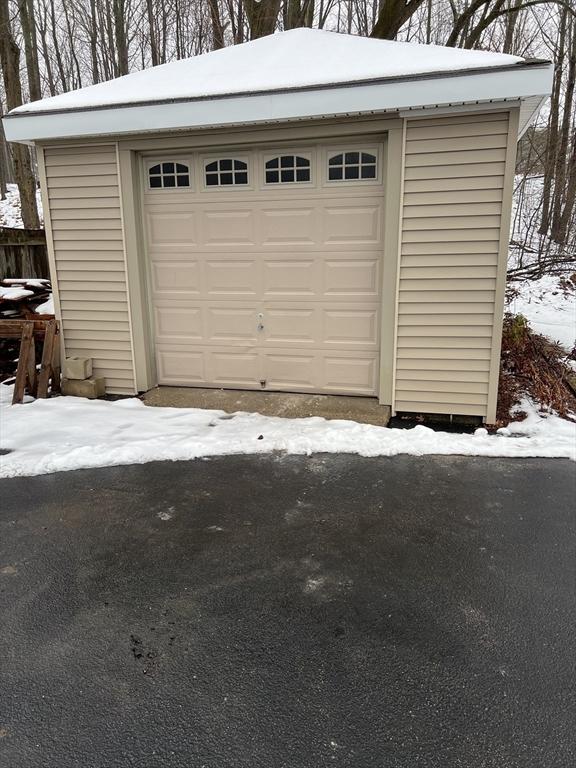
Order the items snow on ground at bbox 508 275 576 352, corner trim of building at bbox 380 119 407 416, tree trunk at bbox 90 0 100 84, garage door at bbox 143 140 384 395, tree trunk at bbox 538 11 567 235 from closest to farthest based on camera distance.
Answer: corner trim of building at bbox 380 119 407 416 < garage door at bbox 143 140 384 395 < snow on ground at bbox 508 275 576 352 < tree trunk at bbox 538 11 567 235 < tree trunk at bbox 90 0 100 84

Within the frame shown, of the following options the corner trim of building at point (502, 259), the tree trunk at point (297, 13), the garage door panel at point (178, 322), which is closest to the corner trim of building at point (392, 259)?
the corner trim of building at point (502, 259)

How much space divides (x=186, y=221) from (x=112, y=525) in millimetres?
3265

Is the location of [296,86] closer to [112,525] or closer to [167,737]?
[112,525]

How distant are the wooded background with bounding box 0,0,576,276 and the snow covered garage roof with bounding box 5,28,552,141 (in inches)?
216

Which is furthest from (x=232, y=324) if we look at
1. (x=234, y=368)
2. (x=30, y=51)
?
(x=30, y=51)

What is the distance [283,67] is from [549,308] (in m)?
6.77

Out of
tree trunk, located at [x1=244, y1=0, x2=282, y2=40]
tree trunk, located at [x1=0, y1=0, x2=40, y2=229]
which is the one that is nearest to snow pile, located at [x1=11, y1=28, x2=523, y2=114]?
tree trunk, located at [x1=244, y1=0, x2=282, y2=40]

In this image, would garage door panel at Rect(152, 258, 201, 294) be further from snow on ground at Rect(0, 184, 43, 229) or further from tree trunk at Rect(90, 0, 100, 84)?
snow on ground at Rect(0, 184, 43, 229)

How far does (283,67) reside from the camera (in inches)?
194

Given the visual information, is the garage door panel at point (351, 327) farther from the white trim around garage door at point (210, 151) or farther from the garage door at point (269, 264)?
the white trim around garage door at point (210, 151)

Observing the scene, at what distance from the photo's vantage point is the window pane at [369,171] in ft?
16.2

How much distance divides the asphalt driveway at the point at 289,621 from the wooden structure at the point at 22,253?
463cm

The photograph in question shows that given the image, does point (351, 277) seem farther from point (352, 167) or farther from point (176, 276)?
point (176, 276)

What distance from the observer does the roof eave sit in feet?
13.2
